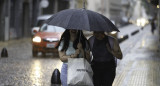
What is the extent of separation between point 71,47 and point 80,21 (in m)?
0.38

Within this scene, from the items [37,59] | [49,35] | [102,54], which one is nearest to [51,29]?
[49,35]

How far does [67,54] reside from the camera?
618cm

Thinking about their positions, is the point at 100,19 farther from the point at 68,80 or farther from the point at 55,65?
the point at 55,65

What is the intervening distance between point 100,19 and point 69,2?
51.8 meters

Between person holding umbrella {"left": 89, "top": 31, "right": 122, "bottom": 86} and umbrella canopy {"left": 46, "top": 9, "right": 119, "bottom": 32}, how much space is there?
140 millimetres

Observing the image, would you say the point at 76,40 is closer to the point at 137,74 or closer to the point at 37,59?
the point at 137,74

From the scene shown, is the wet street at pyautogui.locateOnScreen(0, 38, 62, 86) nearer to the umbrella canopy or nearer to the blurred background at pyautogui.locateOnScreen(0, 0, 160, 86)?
the blurred background at pyautogui.locateOnScreen(0, 0, 160, 86)

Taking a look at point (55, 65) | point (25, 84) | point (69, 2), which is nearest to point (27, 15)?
point (69, 2)

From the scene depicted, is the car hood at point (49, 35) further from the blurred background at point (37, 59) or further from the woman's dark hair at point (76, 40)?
the woman's dark hair at point (76, 40)

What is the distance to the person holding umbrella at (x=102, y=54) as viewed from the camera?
Result: 21.0 feet

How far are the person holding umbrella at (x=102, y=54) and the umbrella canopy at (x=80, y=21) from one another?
140 mm

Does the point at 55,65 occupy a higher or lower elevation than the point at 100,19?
lower

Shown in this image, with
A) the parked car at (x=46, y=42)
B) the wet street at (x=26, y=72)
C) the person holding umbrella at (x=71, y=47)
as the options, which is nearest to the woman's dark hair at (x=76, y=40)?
the person holding umbrella at (x=71, y=47)

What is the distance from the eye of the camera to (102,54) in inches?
253
